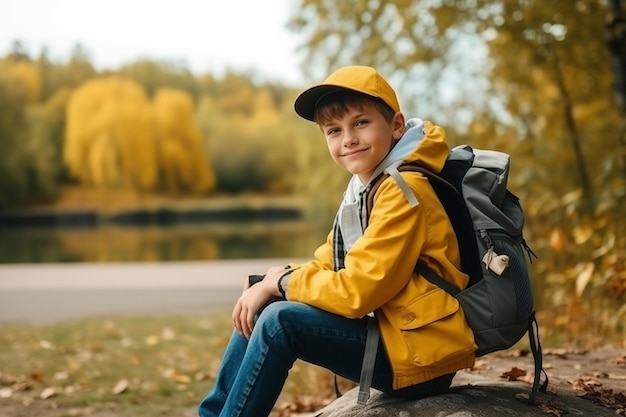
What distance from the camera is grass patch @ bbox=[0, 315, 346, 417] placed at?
3.70 meters

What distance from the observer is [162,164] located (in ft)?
80.4

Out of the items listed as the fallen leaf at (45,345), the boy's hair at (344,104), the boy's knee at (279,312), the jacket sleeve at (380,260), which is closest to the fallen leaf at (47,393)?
the fallen leaf at (45,345)

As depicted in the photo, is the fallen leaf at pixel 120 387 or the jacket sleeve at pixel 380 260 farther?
the fallen leaf at pixel 120 387

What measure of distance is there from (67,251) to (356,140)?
62.8ft

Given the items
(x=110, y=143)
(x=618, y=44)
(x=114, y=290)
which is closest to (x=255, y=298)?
(x=618, y=44)

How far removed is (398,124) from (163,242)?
21582mm

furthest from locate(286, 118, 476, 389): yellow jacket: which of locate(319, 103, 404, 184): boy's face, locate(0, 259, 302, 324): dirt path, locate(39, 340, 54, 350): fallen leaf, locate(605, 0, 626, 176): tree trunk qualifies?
locate(0, 259, 302, 324): dirt path

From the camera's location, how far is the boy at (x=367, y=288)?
1.96 meters

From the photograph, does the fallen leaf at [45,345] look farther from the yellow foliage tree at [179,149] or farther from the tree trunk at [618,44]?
the yellow foliage tree at [179,149]

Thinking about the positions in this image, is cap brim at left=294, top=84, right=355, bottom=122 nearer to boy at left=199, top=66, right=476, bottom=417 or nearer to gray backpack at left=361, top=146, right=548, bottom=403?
boy at left=199, top=66, right=476, bottom=417

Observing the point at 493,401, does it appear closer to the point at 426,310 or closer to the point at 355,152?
the point at 426,310

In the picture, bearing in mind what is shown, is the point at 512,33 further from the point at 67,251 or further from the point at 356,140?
the point at 67,251

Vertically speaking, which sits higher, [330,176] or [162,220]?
[330,176]

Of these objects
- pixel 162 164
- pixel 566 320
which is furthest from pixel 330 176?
pixel 162 164
